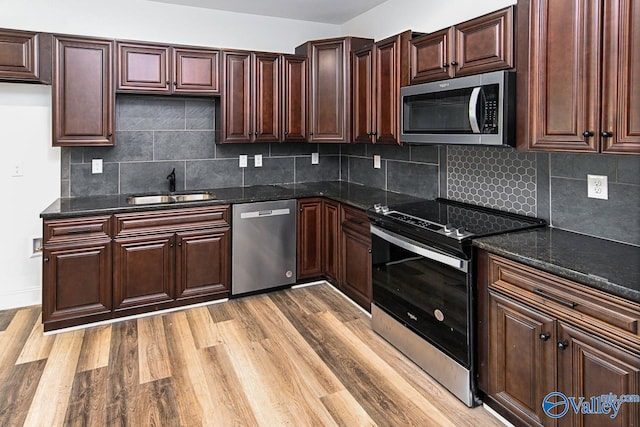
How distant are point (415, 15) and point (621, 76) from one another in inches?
81.0

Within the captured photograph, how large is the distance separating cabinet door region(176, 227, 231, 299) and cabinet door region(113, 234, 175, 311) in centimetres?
7

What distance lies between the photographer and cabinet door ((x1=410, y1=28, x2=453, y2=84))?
2627 mm

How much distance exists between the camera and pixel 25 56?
3.05m

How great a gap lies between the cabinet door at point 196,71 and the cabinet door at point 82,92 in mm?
501

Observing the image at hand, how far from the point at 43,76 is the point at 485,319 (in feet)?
11.0

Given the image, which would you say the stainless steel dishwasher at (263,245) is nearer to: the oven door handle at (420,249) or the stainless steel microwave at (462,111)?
the oven door handle at (420,249)

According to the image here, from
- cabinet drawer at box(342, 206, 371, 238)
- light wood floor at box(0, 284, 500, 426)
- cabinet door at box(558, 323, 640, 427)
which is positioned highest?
cabinet drawer at box(342, 206, 371, 238)

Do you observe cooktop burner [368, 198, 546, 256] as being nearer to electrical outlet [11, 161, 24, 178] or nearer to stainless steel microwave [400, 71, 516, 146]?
stainless steel microwave [400, 71, 516, 146]

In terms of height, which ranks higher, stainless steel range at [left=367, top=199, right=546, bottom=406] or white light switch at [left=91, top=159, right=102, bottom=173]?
white light switch at [left=91, top=159, right=102, bottom=173]

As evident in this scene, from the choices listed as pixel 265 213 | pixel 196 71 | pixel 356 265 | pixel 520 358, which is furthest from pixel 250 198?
pixel 520 358

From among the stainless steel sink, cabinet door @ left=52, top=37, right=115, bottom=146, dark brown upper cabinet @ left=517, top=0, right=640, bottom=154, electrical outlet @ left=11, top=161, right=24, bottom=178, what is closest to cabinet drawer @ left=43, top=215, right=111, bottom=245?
the stainless steel sink

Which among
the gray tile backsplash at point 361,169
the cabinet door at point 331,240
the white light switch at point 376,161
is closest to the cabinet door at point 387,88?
the gray tile backsplash at point 361,169

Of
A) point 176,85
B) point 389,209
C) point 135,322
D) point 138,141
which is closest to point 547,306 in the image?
point 389,209

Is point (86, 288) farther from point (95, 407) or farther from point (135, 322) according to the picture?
point (95, 407)
